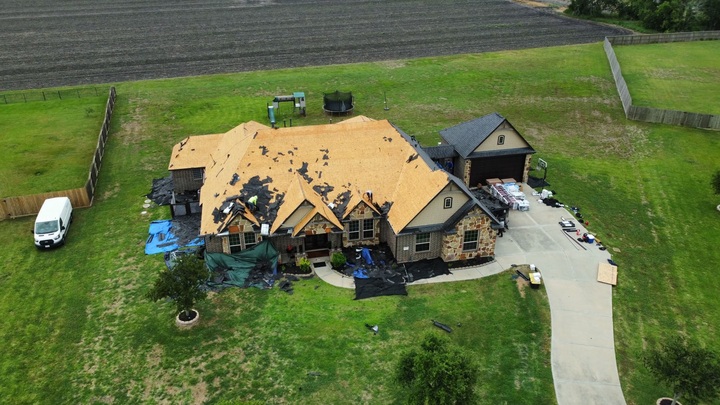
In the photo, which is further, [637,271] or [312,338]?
[637,271]

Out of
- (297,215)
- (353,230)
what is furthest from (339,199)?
(297,215)

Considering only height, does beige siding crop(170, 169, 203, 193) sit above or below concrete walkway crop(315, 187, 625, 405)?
above

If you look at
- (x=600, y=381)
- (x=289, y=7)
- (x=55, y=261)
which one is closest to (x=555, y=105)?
(x=600, y=381)

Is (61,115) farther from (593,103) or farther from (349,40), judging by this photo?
(593,103)

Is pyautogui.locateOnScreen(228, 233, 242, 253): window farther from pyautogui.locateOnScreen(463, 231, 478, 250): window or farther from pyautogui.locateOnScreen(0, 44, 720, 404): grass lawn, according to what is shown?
pyautogui.locateOnScreen(463, 231, 478, 250): window

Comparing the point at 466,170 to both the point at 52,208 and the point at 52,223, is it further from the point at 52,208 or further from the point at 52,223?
the point at 52,208

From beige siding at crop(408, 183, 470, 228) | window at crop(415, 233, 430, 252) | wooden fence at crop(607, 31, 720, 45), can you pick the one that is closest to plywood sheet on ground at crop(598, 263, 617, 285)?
beige siding at crop(408, 183, 470, 228)

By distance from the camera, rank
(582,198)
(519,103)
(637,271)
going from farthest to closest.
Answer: (519,103)
(582,198)
(637,271)
